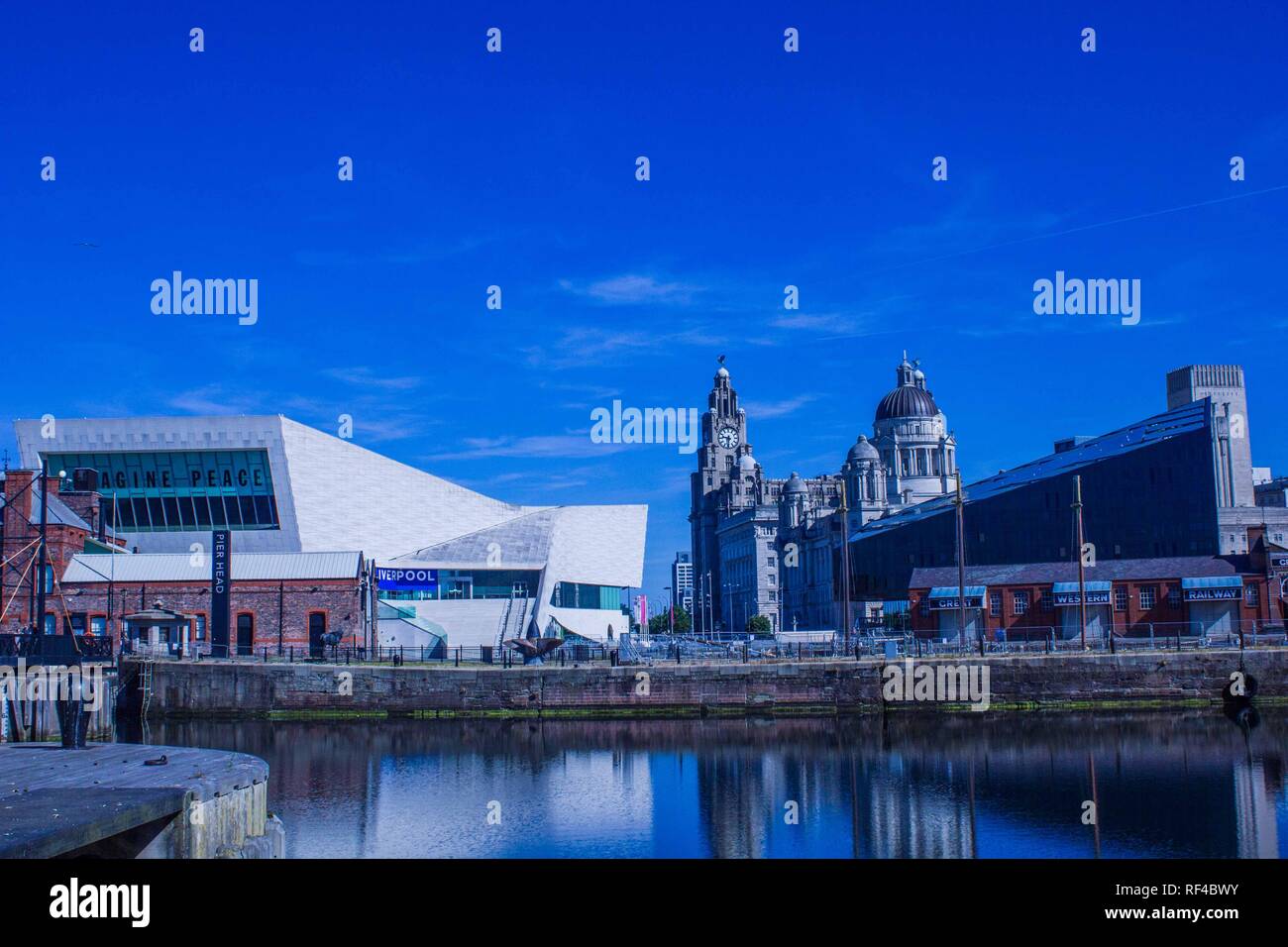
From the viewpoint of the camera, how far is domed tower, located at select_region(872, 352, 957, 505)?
166 metres

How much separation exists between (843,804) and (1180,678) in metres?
29.1

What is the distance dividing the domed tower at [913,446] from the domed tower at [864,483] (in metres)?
4.80

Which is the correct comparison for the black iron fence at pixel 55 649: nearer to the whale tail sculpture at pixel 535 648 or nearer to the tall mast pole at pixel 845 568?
the whale tail sculpture at pixel 535 648

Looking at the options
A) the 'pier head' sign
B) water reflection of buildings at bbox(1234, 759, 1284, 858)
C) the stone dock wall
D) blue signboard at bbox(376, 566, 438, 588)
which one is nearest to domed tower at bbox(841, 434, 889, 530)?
blue signboard at bbox(376, 566, 438, 588)

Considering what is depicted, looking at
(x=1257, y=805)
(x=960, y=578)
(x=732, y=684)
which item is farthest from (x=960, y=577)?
(x=1257, y=805)

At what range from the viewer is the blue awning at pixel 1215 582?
6681cm

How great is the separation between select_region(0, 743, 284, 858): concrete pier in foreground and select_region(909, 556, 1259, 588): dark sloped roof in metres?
57.6

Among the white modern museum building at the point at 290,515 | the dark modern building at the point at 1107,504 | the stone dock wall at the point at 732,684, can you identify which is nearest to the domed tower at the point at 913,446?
the dark modern building at the point at 1107,504

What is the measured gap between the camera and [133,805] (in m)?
15.4

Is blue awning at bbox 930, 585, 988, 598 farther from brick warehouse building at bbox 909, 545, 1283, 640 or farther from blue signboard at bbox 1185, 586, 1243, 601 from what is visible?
blue signboard at bbox 1185, 586, 1243, 601

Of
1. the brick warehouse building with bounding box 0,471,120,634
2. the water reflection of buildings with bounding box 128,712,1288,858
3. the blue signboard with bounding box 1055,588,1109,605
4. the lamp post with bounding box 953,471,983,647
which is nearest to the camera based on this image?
the water reflection of buildings with bounding box 128,712,1288,858

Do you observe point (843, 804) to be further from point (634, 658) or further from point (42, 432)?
point (42, 432)

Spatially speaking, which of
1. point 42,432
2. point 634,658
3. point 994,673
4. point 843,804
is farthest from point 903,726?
point 42,432

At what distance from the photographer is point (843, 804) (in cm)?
3123
